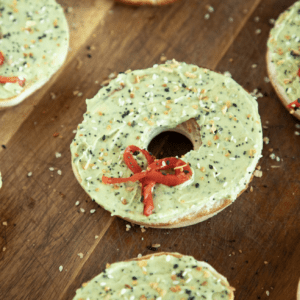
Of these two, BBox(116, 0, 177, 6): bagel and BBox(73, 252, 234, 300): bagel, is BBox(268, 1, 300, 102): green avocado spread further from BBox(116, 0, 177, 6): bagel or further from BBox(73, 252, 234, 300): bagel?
BBox(73, 252, 234, 300): bagel

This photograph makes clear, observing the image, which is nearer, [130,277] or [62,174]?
[130,277]

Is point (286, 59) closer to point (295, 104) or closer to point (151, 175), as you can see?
point (295, 104)

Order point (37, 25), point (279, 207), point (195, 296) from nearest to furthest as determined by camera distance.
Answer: point (195, 296)
point (279, 207)
point (37, 25)

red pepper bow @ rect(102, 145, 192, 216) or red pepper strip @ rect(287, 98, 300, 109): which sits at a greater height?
red pepper strip @ rect(287, 98, 300, 109)

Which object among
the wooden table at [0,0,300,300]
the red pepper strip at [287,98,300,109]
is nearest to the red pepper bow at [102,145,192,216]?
the wooden table at [0,0,300,300]

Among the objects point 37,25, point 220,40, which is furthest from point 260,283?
point 37,25

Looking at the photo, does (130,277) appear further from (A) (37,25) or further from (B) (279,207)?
(A) (37,25)

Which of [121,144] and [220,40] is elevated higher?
[220,40]

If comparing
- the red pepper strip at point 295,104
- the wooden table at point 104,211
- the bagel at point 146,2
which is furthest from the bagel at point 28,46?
the red pepper strip at point 295,104
